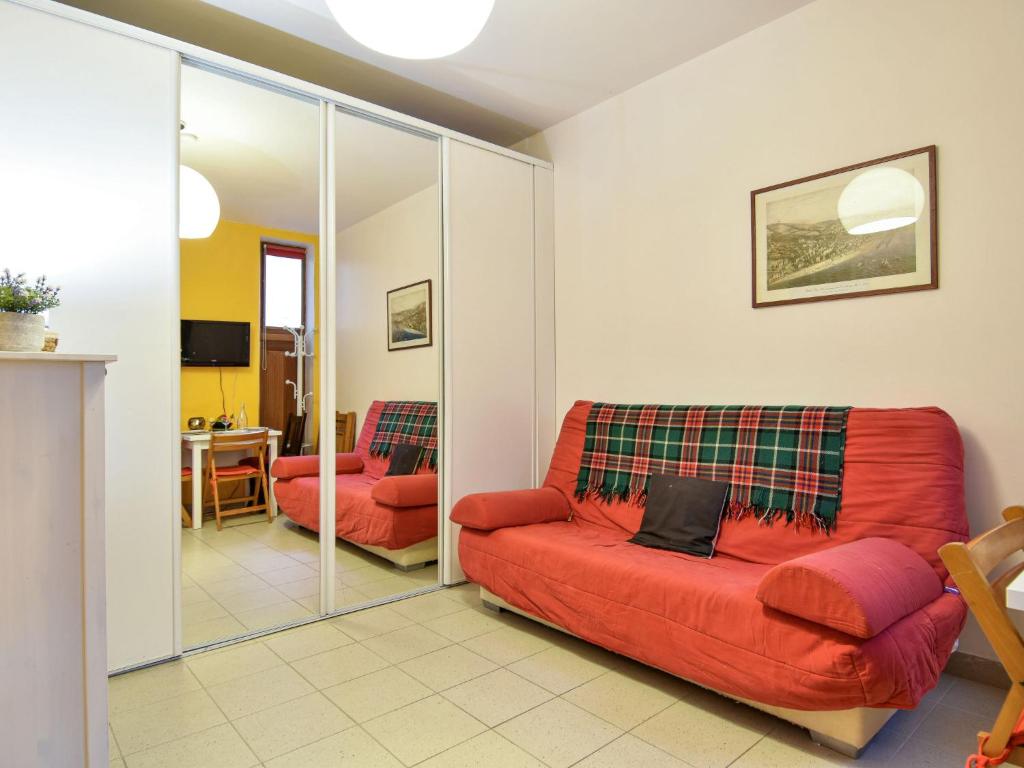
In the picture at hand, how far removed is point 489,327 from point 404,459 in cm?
90

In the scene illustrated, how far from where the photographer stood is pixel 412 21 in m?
1.88

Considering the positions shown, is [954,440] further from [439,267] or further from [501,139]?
[501,139]

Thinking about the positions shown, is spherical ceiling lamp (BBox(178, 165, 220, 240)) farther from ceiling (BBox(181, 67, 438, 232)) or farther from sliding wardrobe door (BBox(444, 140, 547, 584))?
sliding wardrobe door (BBox(444, 140, 547, 584))

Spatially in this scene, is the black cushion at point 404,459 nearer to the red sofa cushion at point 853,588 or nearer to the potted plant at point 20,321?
the potted plant at point 20,321

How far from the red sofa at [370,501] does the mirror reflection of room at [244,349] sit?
1.5 inches

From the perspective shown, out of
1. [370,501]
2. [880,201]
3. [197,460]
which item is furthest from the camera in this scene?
[370,501]

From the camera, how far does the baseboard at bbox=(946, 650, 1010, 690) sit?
86.8 inches

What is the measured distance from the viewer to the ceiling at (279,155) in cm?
Answer: 261

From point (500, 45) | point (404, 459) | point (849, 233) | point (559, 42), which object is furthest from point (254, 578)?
point (849, 233)

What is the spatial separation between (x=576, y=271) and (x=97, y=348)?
2503mm

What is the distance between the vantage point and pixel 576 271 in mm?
3768

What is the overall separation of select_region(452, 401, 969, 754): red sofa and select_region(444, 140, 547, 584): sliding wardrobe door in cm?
57

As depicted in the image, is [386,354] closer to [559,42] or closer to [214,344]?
[214,344]

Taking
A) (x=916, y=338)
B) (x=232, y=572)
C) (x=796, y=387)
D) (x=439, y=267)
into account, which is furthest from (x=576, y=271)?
(x=232, y=572)
